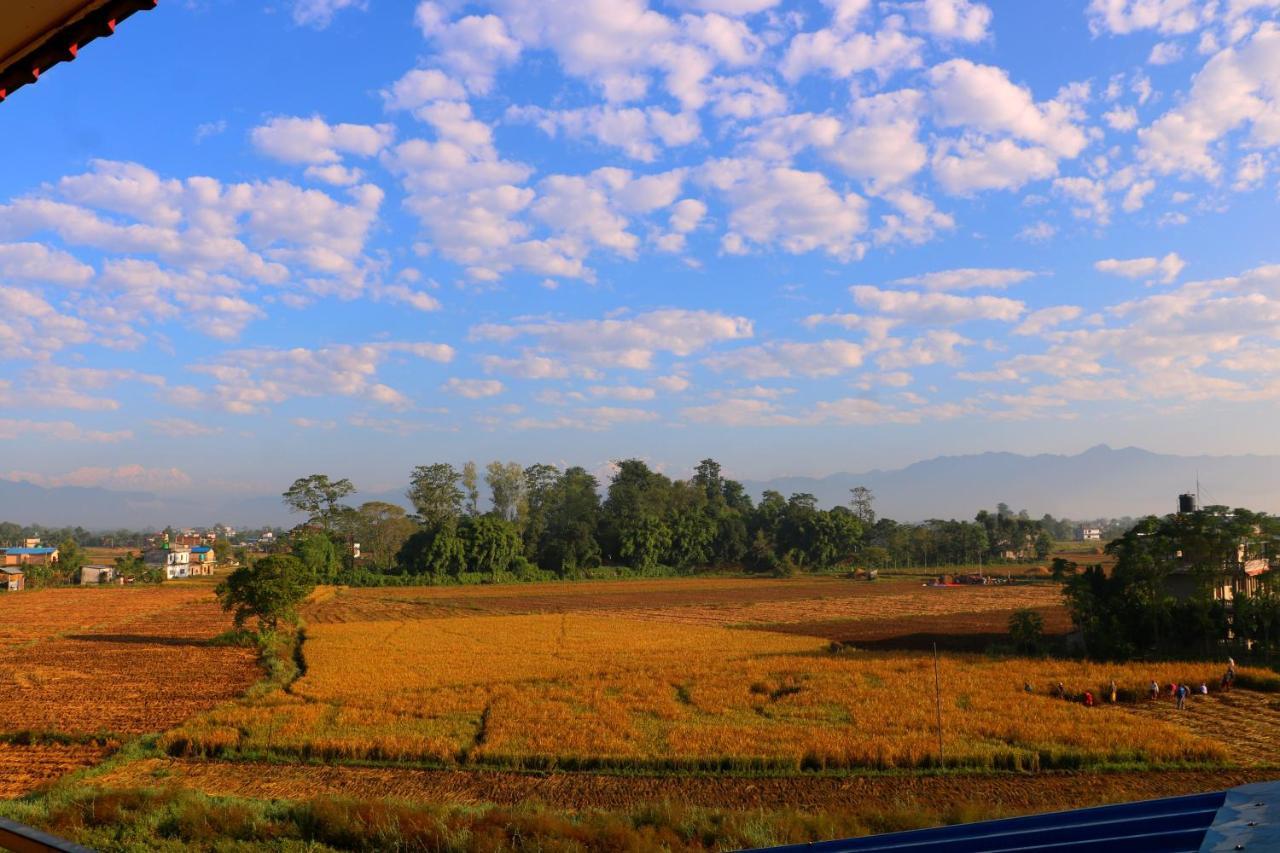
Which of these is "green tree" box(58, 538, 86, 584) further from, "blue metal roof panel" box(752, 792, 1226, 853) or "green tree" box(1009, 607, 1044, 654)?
"blue metal roof panel" box(752, 792, 1226, 853)

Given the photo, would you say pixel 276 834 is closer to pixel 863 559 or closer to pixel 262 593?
pixel 262 593

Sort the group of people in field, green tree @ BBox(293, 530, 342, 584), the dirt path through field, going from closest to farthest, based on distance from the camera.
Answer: the dirt path through field < the group of people in field < green tree @ BBox(293, 530, 342, 584)

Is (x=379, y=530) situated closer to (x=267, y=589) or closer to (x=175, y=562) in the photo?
(x=175, y=562)

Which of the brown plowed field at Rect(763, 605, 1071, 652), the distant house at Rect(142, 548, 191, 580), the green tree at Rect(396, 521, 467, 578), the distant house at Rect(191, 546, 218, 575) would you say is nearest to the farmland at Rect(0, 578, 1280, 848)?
the brown plowed field at Rect(763, 605, 1071, 652)

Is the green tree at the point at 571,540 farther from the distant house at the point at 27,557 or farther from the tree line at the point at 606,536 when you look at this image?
the distant house at the point at 27,557

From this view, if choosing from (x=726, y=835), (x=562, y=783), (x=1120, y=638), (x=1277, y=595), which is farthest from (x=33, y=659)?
(x=1277, y=595)

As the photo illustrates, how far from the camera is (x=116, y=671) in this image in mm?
28328

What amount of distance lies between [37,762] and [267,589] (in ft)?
58.3

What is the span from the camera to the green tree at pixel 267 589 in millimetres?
34250

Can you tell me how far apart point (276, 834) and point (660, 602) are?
51834mm

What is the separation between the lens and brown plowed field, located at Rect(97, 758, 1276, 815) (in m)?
13.8

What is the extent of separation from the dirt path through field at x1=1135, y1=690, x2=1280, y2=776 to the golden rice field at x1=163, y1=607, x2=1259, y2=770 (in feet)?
1.94

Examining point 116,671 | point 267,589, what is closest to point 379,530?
point 267,589

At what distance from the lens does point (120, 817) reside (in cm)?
1102
